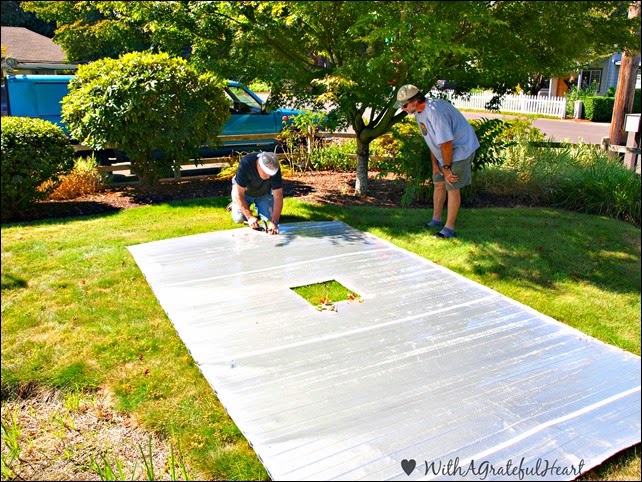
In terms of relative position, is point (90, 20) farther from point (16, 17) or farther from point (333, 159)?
point (333, 159)

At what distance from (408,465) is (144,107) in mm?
6591

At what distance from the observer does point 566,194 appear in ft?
24.2

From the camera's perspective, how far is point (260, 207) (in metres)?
6.73

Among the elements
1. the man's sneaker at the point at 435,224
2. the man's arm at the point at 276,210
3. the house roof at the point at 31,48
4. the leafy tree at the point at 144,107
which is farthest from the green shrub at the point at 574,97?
the man's arm at the point at 276,210

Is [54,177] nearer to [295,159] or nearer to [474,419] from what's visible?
[295,159]

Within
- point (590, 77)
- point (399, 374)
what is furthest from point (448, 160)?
point (590, 77)

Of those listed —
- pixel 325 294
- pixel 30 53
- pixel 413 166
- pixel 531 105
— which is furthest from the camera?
pixel 531 105

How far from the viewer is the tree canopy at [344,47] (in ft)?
18.1

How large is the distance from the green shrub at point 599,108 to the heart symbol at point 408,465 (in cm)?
2556

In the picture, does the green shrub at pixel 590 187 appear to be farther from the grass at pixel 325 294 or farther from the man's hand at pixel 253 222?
the man's hand at pixel 253 222

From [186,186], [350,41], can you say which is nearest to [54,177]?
[186,186]

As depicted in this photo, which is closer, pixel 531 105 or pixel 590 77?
pixel 531 105

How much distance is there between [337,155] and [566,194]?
408 cm

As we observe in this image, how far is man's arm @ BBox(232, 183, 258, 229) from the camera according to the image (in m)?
6.21
